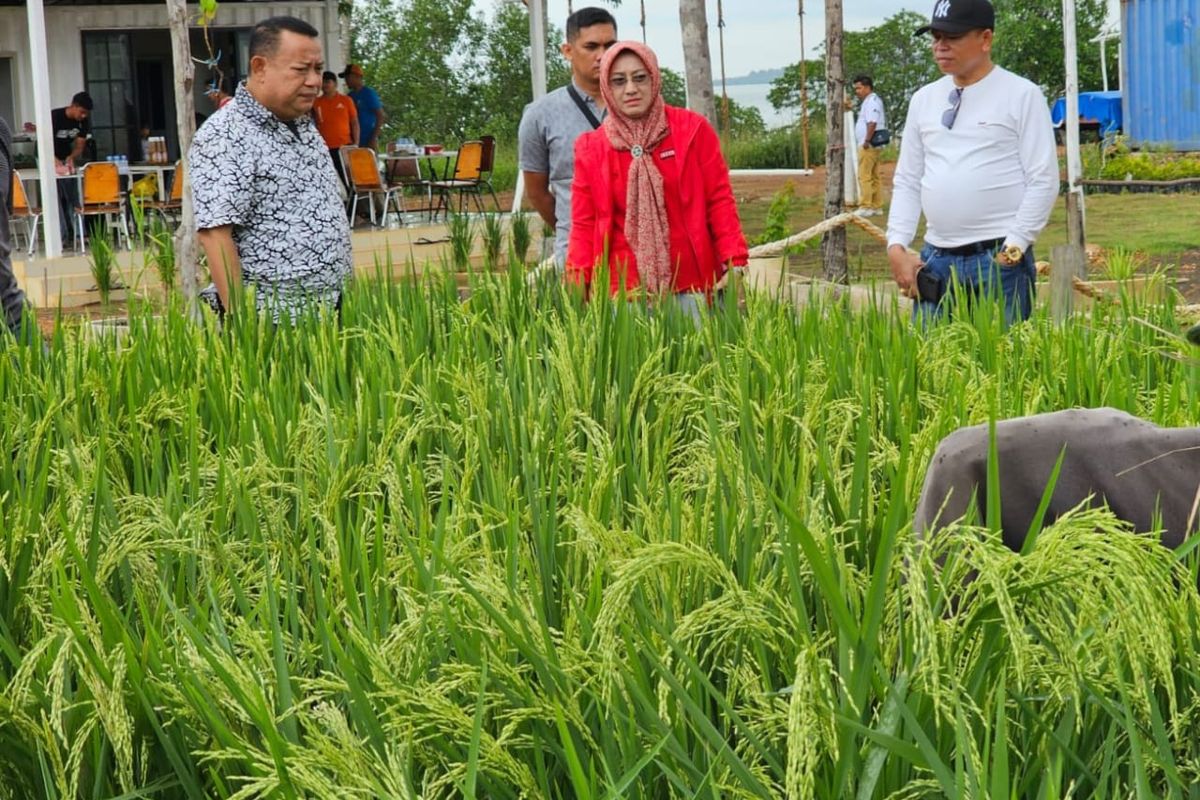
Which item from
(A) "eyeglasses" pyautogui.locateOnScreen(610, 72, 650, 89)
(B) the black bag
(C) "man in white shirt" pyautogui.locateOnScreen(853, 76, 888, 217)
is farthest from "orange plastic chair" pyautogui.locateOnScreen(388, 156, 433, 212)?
(A) "eyeglasses" pyautogui.locateOnScreen(610, 72, 650, 89)

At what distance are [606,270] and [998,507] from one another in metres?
1.97

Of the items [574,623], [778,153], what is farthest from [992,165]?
[778,153]

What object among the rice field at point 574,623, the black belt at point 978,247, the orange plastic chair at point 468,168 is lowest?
the rice field at point 574,623

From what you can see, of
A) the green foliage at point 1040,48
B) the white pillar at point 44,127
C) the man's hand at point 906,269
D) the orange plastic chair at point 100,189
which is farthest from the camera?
the green foliage at point 1040,48

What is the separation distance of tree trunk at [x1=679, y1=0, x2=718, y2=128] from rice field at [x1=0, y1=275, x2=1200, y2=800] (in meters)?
6.61

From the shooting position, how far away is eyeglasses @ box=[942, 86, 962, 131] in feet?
15.3

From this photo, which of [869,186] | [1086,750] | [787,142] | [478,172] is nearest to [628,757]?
[1086,750]

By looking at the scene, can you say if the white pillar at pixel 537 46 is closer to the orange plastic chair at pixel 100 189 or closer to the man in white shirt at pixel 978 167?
the orange plastic chair at pixel 100 189

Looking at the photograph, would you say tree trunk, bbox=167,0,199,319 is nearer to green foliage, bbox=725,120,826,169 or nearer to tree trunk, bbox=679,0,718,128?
tree trunk, bbox=679,0,718,128

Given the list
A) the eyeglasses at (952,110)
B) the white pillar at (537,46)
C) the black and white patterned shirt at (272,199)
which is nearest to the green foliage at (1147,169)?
the white pillar at (537,46)

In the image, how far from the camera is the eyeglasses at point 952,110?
15.3ft

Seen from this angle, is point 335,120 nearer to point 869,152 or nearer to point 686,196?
point 869,152

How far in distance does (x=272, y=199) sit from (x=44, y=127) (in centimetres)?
854

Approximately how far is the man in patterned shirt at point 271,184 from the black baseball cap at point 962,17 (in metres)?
1.73
